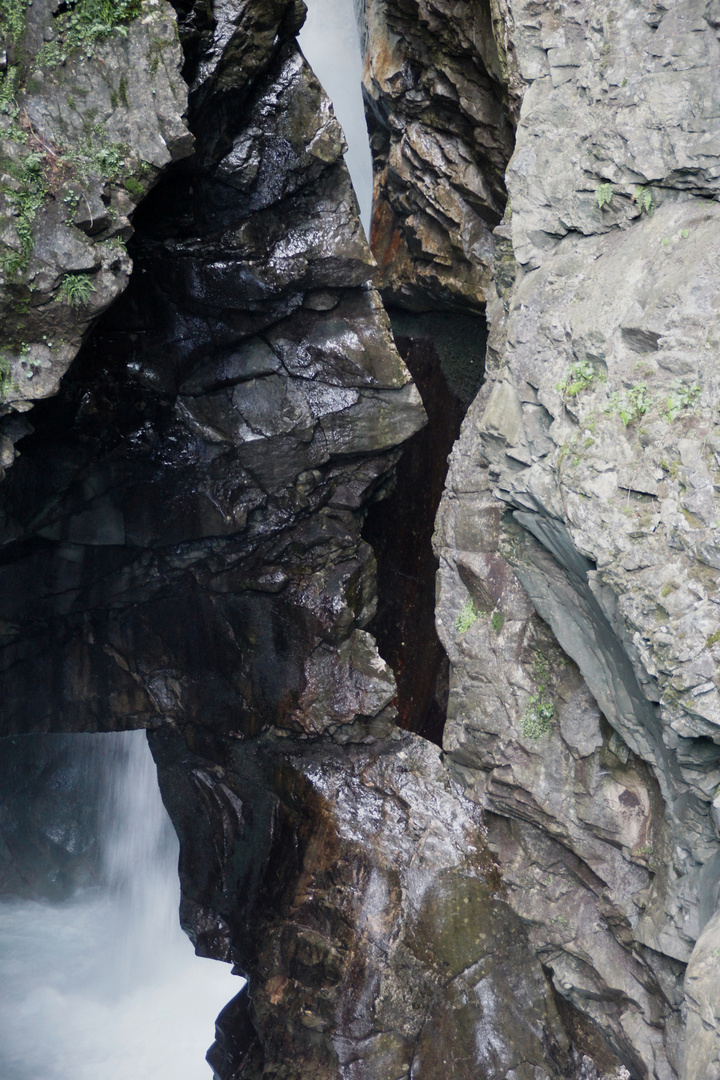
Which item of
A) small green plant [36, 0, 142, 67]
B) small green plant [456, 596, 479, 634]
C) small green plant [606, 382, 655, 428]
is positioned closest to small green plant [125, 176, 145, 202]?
small green plant [36, 0, 142, 67]

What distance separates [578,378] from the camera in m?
4.79

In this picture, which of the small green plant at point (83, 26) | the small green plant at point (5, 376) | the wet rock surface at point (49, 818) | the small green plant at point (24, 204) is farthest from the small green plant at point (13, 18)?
the wet rock surface at point (49, 818)

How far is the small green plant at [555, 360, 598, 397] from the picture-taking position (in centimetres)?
473

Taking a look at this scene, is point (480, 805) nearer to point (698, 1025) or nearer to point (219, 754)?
point (219, 754)

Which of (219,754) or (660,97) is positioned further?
(219,754)

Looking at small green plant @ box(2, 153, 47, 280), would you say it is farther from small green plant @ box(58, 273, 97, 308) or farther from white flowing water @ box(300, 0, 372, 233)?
white flowing water @ box(300, 0, 372, 233)

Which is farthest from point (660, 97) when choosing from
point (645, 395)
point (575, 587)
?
point (575, 587)

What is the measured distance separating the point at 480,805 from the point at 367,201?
735 centimetres

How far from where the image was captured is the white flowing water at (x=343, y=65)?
10.5 m

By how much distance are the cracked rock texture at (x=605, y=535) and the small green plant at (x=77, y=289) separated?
2.71 metres

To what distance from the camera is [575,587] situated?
533 centimetres

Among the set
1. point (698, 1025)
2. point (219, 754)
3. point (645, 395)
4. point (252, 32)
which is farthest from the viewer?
point (219, 754)

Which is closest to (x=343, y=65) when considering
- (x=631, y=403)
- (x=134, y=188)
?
(x=134, y=188)

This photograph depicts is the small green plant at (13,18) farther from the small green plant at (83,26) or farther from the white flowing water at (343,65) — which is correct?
the white flowing water at (343,65)
